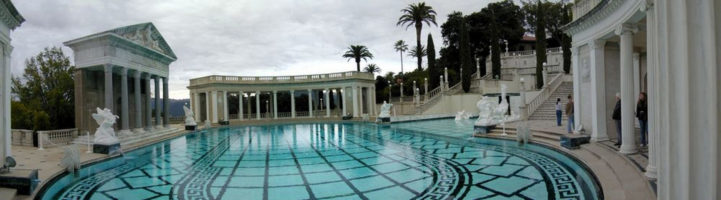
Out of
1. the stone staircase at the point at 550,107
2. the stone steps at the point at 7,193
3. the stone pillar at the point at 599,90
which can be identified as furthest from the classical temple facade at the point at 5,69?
the stone staircase at the point at 550,107

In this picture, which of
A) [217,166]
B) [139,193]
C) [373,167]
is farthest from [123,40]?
[373,167]

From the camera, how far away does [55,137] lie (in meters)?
14.1

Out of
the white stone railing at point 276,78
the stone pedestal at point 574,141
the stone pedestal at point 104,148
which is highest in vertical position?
the white stone railing at point 276,78

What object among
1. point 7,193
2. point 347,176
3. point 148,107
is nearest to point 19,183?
point 7,193

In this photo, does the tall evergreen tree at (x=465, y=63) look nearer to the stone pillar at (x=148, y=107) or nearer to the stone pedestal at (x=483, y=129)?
the stone pedestal at (x=483, y=129)

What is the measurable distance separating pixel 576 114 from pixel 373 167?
5.88m

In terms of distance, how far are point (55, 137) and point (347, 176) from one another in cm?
1326

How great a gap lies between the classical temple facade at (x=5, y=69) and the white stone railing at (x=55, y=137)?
6.38 metres

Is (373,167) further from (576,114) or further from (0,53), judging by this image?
(0,53)

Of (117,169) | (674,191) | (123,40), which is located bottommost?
(117,169)

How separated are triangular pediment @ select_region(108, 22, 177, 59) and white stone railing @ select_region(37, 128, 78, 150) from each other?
4.56 meters

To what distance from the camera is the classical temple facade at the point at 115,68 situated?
1570 cm

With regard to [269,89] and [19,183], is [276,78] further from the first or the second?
[19,183]

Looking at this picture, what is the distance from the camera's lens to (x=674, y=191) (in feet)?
6.59
